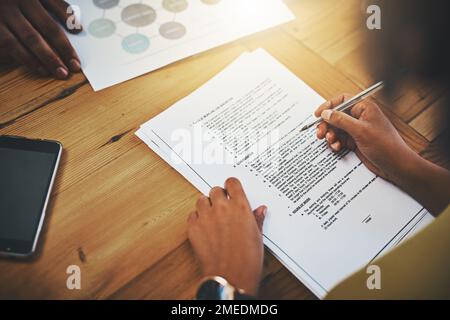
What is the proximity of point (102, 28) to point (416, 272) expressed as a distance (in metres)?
0.67

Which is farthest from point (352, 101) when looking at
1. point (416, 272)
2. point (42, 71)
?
point (42, 71)

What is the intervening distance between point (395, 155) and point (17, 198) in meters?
0.58

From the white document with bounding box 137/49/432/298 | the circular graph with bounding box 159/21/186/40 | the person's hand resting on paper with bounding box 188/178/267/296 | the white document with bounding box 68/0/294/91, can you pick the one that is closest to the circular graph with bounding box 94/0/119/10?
the white document with bounding box 68/0/294/91

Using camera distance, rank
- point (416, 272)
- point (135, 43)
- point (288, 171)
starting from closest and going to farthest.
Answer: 1. point (416, 272)
2. point (288, 171)
3. point (135, 43)

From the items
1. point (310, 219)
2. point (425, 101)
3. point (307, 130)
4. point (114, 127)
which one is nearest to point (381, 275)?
point (310, 219)

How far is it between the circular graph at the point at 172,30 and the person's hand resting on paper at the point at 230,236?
32cm

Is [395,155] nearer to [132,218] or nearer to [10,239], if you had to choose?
[132,218]

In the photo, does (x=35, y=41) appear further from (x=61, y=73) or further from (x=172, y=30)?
(x=172, y=30)

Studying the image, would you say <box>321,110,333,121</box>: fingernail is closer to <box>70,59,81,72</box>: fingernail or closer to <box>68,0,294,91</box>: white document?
<box>68,0,294,91</box>: white document

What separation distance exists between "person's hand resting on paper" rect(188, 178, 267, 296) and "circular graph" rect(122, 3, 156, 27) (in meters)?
0.36

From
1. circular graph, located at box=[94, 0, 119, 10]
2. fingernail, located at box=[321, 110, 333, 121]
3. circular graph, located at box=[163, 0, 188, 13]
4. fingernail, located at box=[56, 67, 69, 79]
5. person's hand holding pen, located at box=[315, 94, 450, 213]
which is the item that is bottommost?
person's hand holding pen, located at box=[315, 94, 450, 213]

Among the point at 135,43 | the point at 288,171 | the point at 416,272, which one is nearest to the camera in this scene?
the point at 416,272

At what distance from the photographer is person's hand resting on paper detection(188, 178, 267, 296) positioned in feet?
1.97

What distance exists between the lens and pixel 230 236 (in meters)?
0.64
